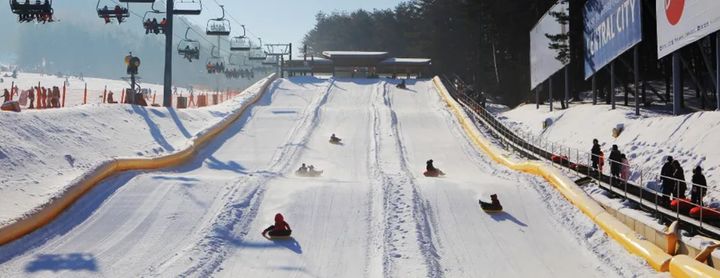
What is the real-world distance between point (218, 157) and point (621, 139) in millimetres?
12921

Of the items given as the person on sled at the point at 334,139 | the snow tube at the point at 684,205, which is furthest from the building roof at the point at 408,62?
the snow tube at the point at 684,205

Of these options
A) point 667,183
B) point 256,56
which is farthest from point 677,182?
point 256,56

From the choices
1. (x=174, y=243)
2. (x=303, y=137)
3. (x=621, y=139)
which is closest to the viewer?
(x=174, y=243)

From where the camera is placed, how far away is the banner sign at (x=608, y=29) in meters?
27.4

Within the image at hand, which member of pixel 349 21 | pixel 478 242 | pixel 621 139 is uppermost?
pixel 349 21

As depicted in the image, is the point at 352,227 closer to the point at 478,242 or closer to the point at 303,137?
the point at 478,242

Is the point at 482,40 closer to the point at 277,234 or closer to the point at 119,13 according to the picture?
the point at 119,13

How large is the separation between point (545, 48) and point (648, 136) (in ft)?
56.7

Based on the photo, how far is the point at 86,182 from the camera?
1541cm

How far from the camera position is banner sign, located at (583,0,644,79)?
27375 millimetres

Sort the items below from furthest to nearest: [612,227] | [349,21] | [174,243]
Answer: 1. [349,21]
2. [612,227]
3. [174,243]

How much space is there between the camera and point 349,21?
122375 mm

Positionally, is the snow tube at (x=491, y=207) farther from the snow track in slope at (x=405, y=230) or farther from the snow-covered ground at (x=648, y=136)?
the snow-covered ground at (x=648, y=136)

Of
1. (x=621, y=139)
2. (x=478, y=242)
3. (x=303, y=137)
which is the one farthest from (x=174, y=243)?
(x=303, y=137)
